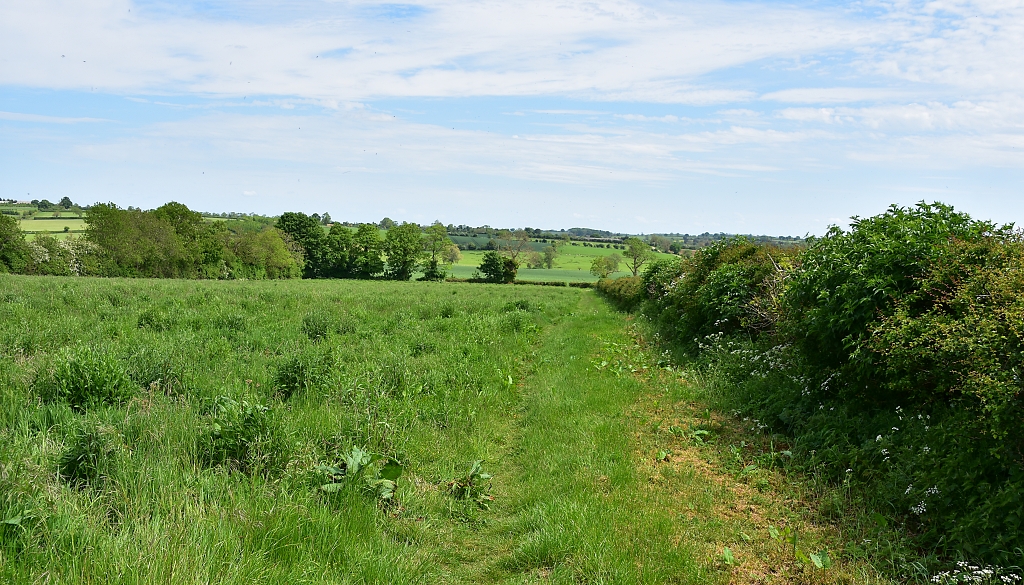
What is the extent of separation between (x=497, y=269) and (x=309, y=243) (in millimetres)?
32080

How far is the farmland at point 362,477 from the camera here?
3.66 m

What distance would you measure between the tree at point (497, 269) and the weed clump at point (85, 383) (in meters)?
82.0

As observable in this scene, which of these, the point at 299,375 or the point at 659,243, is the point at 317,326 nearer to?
the point at 299,375

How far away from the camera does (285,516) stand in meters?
4.11

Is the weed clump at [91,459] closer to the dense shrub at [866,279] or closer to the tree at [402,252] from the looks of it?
the dense shrub at [866,279]

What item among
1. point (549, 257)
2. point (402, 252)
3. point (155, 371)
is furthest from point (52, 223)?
point (155, 371)

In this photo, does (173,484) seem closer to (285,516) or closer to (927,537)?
(285,516)

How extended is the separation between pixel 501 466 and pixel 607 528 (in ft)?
7.26

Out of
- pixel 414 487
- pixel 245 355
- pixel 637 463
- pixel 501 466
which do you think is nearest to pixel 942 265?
pixel 637 463

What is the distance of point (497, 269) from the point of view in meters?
89.1

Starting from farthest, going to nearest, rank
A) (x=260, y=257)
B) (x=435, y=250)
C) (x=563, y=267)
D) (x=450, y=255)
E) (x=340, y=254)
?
1. (x=563, y=267)
2. (x=450, y=255)
3. (x=435, y=250)
4. (x=340, y=254)
5. (x=260, y=257)

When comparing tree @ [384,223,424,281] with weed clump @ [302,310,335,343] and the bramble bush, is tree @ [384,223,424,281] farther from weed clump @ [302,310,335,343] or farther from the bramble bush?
A: the bramble bush

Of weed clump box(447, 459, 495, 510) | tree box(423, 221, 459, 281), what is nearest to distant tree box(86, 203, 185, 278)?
tree box(423, 221, 459, 281)

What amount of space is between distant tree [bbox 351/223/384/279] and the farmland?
8105 centimetres
